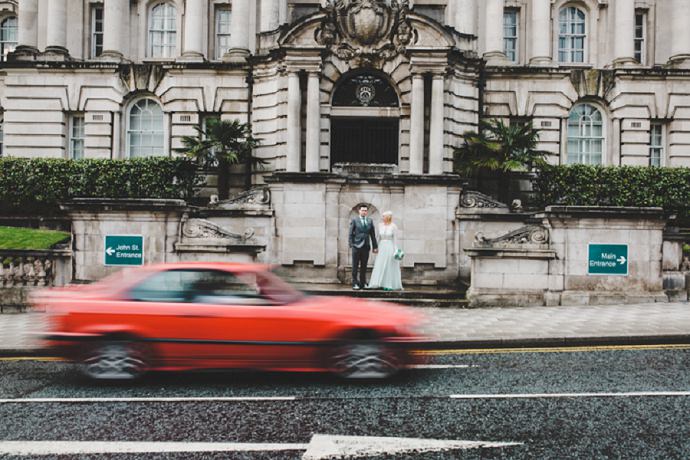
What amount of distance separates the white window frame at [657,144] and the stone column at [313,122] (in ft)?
49.8

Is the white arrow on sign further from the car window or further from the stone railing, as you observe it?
the stone railing

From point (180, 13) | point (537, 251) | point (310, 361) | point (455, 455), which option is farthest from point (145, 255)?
point (180, 13)

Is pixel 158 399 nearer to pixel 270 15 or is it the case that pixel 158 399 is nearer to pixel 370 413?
pixel 370 413

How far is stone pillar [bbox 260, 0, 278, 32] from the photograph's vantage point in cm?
2366

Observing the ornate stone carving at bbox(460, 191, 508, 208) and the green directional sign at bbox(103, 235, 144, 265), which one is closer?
the green directional sign at bbox(103, 235, 144, 265)

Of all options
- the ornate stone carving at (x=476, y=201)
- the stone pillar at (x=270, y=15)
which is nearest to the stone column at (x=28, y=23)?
the stone pillar at (x=270, y=15)

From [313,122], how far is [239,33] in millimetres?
7820

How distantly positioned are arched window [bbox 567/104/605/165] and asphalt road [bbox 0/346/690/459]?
18.7 metres

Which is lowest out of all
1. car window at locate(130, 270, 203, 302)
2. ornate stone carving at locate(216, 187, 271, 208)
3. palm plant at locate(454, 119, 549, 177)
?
car window at locate(130, 270, 203, 302)

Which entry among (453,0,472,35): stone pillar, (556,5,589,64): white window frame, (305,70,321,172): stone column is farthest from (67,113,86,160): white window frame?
(556,5,589,64): white window frame

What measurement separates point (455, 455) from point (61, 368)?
19.3 ft

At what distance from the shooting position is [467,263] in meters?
17.6

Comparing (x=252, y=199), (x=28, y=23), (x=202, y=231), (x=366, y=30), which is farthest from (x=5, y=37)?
(x=202, y=231)

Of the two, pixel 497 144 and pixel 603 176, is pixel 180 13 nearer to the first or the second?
pixel 497 144
